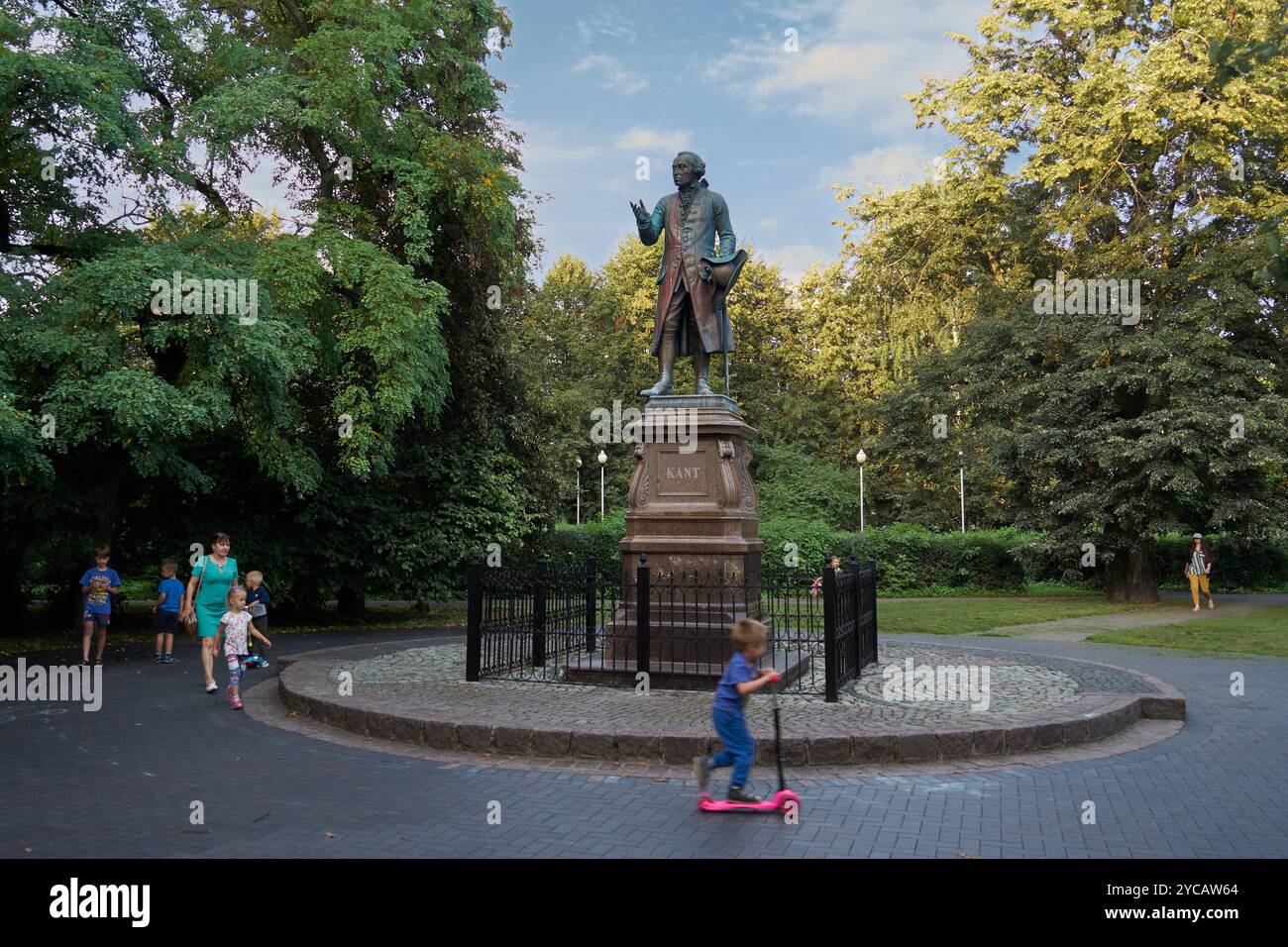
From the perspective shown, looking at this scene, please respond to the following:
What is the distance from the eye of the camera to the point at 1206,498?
74.9ft

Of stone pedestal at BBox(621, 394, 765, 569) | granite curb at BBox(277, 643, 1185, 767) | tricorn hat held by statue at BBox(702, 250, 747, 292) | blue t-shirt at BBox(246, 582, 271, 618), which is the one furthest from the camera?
tricorn hat held by statue at BBox(702, 250, 747, 292)

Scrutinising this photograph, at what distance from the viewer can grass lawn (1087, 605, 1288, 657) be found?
15.8 metres

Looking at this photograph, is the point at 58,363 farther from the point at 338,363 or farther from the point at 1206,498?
the point at 1206,498

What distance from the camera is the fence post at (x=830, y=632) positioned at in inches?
366

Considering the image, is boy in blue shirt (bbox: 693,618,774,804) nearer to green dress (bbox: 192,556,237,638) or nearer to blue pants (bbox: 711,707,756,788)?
blue pants (bbox: 711,707,756,788)

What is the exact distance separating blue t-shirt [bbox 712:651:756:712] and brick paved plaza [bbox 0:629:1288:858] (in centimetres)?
70

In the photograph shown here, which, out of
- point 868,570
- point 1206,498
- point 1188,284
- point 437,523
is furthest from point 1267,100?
point 437,523

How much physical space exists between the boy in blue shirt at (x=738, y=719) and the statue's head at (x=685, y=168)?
7749 mm

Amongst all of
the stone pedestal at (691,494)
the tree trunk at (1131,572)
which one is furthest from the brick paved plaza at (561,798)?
the tree trunk at (1131,572)

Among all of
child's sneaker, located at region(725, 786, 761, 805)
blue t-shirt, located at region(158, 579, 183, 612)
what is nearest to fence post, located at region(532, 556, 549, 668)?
child's sneaker, located at region(725, 786, 761, 805)

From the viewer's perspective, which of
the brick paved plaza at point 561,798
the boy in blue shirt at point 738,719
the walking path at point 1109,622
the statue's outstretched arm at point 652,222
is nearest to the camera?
the brick paved plaza at point 561,798

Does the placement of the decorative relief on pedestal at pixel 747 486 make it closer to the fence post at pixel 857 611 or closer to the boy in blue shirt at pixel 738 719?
the fence post at pixel 857 611

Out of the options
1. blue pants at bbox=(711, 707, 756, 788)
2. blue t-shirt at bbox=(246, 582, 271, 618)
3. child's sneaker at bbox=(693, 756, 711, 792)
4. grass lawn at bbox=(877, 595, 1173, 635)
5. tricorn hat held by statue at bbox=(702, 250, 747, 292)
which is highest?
tricorn hat held by statue at bbox=(702, 250, 747, 292)

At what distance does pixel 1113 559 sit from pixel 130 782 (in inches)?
1001
